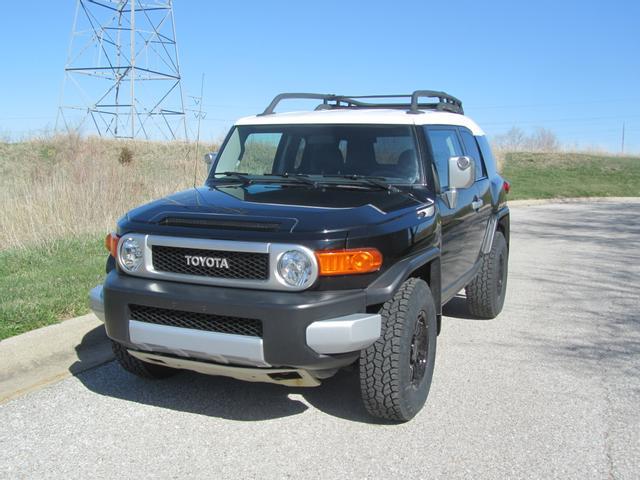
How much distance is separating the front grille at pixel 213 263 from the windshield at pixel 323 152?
4.58 ft

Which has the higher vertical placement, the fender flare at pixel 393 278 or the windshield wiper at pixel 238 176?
the windshield wiper at pixel 238 176

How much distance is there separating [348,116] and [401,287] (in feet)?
5.45

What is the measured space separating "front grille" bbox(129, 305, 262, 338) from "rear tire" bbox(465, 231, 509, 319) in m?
3.24

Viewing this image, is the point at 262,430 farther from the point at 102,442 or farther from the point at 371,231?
the point at 371,231

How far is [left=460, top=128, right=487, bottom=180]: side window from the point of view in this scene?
5.98 metres

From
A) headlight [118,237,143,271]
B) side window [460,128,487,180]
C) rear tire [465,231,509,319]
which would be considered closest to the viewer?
headlight [118,237,143,271]

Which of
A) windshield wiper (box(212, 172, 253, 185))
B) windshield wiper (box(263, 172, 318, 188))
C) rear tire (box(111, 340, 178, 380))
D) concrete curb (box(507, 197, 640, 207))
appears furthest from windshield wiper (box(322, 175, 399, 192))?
concrete curb (box(507, 197, 640, 207))

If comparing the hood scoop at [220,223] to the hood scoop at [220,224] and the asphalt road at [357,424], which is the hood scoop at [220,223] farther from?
the asphalt road at [357,424]

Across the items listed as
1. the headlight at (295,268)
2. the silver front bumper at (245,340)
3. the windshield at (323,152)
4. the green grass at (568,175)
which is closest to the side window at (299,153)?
the windshield at (323,152)

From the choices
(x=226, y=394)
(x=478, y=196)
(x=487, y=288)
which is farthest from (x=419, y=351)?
(x=487, y=288)

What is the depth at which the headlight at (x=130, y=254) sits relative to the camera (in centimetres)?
381

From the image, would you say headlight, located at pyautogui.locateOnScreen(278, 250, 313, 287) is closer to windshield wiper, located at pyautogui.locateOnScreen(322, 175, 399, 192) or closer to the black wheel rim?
the black wheel rim

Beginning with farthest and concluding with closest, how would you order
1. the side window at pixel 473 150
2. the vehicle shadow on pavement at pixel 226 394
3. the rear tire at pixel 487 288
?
1. the rear tire at pixel 487 288
2. the side window at pixel 473 150
3. the vehicle shadow on pavement at pixel 226 394

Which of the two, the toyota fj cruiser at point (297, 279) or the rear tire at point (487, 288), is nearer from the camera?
the toyota fj cruiser at point (297, 279)
